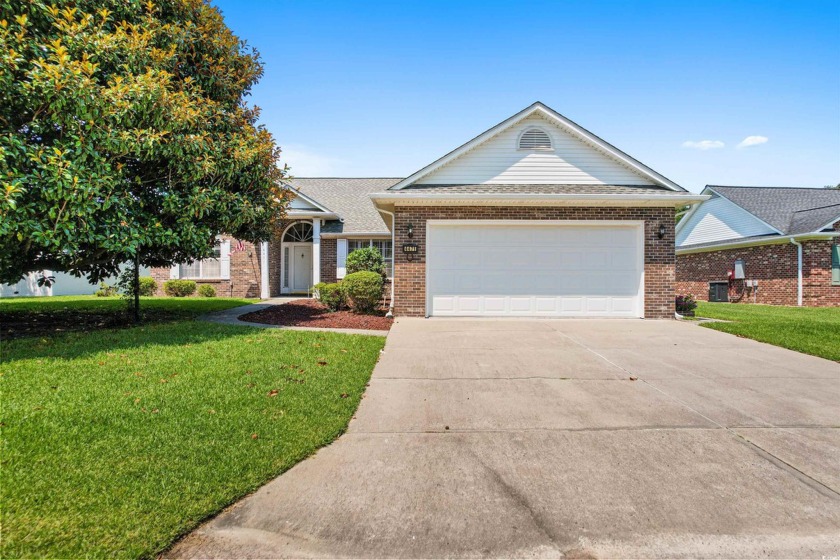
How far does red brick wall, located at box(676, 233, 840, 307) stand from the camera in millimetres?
15547

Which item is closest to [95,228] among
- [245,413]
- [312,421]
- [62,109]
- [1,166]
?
[1,166]

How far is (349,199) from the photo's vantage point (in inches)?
744

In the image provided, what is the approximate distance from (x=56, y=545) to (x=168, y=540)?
1.65 ft

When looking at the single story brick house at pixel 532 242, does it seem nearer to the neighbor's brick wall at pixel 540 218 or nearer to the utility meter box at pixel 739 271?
the neighbor's brick wall at pixel 540 218

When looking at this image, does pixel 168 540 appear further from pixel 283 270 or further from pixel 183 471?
pixel 283 270

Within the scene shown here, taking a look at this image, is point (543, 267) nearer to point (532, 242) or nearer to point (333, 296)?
point (532, 242)

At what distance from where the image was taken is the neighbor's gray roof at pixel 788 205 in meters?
16.0

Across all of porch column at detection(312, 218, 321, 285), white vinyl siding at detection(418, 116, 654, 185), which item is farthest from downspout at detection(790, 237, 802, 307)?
porch column at detection(312, 218, 321, 285)

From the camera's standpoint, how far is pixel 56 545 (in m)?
1.99

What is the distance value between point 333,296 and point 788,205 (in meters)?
21.6

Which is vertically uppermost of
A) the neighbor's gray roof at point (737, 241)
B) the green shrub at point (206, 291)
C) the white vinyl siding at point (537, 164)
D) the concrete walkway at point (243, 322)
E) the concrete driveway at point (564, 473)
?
the white vinyl siding at point (537, 164)

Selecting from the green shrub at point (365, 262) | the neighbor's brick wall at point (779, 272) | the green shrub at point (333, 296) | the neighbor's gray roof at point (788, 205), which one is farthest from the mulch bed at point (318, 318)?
the neighbor's gray roof at point (788, 205)

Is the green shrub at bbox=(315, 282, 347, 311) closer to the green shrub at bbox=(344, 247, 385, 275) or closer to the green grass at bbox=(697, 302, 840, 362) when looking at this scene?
the green shrub at bbox=(344, 247, 385, 275)

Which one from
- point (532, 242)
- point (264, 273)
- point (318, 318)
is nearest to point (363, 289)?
point (318, 318)
